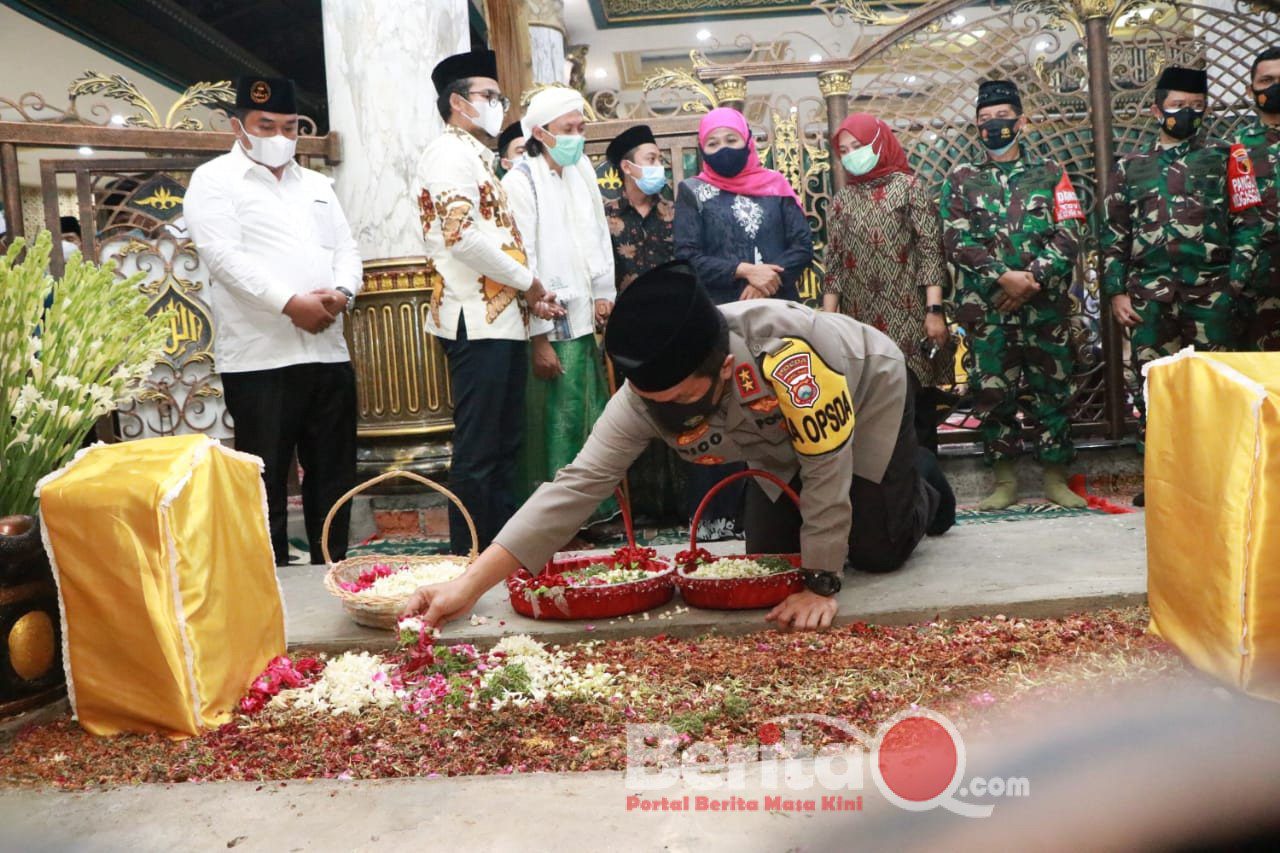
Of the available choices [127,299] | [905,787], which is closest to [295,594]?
[127,299]

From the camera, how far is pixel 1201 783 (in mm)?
469

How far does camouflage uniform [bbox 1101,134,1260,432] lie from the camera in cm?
427

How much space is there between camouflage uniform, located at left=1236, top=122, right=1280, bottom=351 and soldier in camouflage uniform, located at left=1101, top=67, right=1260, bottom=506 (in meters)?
0.05

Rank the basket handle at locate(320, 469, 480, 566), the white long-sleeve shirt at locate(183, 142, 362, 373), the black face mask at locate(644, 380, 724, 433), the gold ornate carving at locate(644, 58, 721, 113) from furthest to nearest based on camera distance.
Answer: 1. the gold ornate carving at locate(644, 58, 721, 113)
2. the white long-sleeve shirt at locate(183, 142, 362, 373)
3. the basket handle at locate(320, 469, 480, 566)
4. the black face mask at locate(644, 380, 724, 433)

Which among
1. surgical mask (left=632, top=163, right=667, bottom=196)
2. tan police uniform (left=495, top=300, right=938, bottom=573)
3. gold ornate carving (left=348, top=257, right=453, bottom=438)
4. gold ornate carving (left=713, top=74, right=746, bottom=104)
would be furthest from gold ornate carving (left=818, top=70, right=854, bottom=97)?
tan police uniform (left=495, top=300, right=938, bottom=573)

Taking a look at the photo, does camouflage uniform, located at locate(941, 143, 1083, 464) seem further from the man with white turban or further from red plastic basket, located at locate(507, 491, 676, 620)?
red plastic basket, located at locate(507, 491, 676, 620)

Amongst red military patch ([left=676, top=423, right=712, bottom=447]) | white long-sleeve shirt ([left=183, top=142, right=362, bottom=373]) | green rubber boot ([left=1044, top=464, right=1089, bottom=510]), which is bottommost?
green rubber boot ([left=1044, top=464, right=1089, bottom=510])

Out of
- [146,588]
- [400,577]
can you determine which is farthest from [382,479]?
[146,588]

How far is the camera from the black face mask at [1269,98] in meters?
4.15

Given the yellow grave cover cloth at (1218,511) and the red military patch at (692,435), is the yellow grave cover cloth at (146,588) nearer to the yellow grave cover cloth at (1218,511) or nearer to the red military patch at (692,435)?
the red military patch at (692,435)

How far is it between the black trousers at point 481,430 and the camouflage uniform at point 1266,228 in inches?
118

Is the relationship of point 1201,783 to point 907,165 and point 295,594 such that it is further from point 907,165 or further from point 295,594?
point 907,165

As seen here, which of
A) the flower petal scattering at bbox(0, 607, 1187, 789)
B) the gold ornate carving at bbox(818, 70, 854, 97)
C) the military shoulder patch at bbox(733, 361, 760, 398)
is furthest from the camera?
the gold ornate carving at bbox(818, 70, 854, 97)

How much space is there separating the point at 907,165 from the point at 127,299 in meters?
3.33
